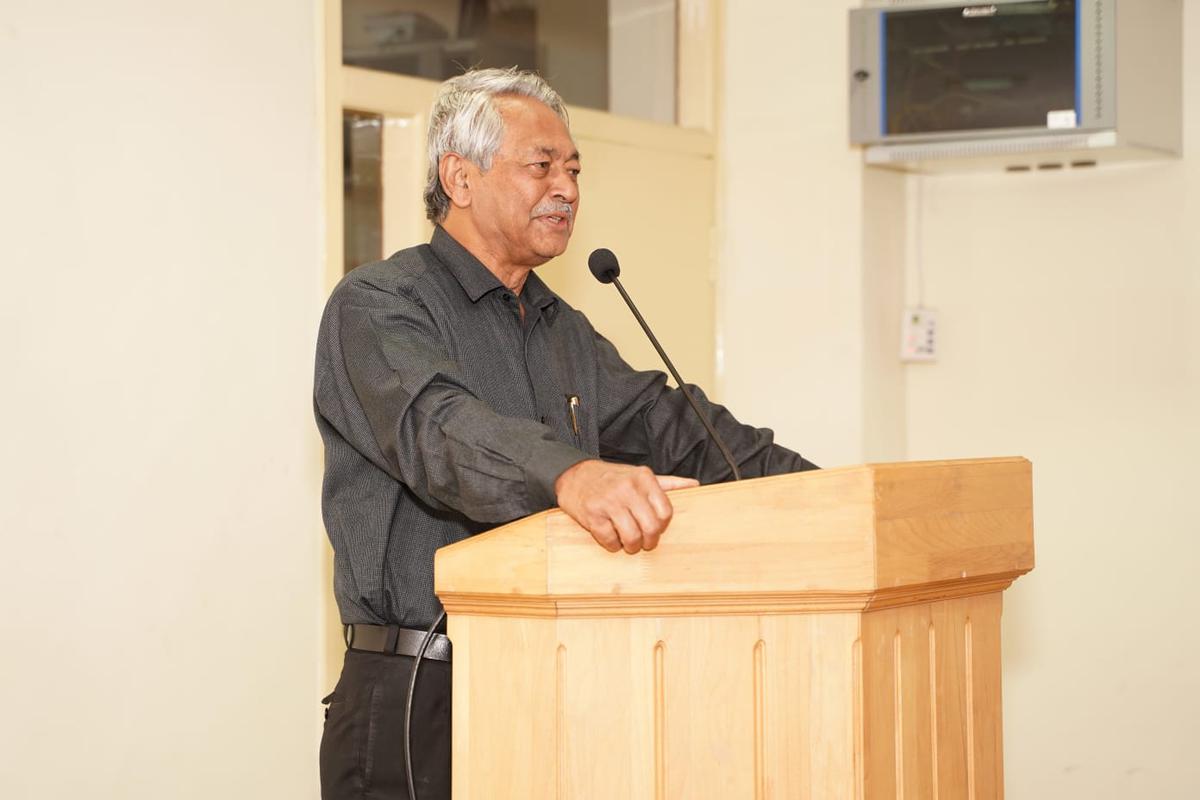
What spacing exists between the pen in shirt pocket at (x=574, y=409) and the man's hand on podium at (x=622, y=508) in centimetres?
61

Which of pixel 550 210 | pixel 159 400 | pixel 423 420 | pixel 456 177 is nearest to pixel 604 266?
pixel 550 210

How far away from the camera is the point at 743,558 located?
117 centimetres

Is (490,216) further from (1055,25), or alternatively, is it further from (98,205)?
(1055,25)

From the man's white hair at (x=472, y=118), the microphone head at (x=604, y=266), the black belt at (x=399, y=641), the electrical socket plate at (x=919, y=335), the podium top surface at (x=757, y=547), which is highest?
the man's white hair at (x=472, y=118)

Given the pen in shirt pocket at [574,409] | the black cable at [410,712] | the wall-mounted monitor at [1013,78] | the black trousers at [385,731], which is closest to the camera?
the black cable at [410,712]

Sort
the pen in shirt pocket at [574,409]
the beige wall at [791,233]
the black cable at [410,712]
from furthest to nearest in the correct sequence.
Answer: the beige wall at [791,233] < the pen in shirt pocket at [574,409] < the black cable at [410,712]

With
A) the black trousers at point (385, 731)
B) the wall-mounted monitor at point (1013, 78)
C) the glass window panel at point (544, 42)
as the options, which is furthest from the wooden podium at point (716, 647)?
the wall-mounted monitor at point (1013, 78)

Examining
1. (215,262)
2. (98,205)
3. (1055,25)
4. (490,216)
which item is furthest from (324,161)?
(1055,25)

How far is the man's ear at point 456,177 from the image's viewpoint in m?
1.87

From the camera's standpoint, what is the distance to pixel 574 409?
1820 millimetres

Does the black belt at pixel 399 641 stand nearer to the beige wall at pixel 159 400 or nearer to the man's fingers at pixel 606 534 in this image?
the man's fingers at pixel 606 534

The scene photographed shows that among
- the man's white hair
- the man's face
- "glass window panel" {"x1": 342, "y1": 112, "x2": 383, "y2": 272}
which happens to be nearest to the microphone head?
the man's face

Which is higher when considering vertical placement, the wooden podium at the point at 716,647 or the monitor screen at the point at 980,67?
the monitor screen at the point at 980,67

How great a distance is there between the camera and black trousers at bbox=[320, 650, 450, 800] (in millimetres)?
1589
